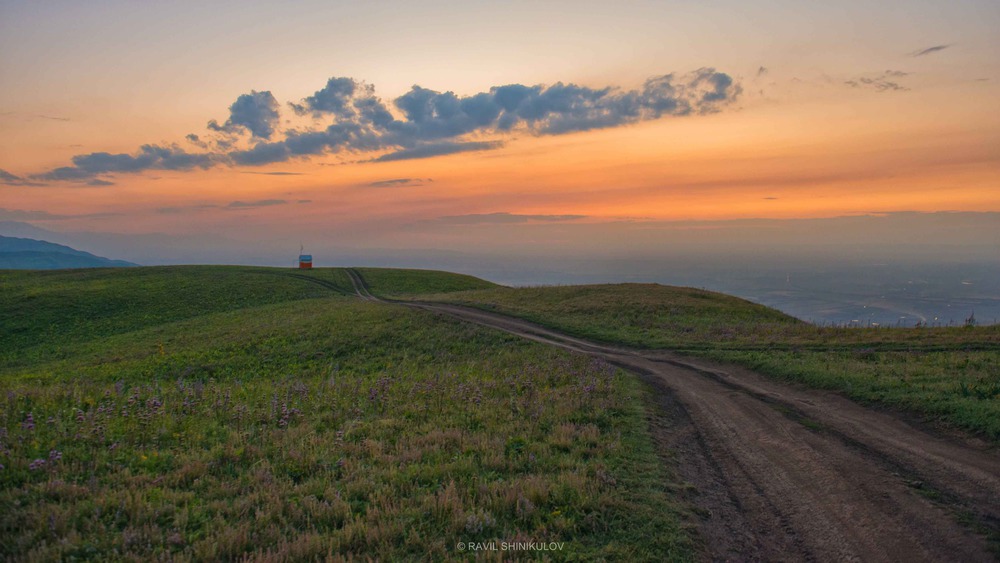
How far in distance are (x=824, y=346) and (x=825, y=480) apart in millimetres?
17022

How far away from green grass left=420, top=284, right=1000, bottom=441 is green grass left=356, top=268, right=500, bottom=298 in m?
25.1

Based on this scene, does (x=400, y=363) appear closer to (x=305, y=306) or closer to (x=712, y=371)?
(x=712, y=371)

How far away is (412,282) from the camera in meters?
74.2

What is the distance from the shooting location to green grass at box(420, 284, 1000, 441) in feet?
44.2

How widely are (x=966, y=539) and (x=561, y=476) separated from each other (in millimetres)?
6071

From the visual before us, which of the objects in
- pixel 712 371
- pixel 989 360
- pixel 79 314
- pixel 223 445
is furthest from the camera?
pixel 79 314

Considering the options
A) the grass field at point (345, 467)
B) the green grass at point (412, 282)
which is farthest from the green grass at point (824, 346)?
the green grass at point (412, 282)

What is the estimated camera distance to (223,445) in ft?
33.5

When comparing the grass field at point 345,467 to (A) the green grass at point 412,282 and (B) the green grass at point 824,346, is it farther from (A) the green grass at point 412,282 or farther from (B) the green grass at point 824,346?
(A) the green grass at point 412,282

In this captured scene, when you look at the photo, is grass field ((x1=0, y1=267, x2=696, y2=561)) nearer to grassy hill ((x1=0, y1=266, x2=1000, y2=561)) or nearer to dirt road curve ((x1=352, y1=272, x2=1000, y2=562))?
grassy hill ((x1=0, y1=266, x2=1000, y2=561))

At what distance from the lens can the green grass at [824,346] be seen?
1348 centimetres

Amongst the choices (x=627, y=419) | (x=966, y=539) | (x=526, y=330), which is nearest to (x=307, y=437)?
(x=627, y=419)

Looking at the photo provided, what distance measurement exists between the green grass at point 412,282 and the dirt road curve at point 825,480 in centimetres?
5410

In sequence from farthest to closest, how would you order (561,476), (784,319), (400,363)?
(784,319) < (400,363) < (561,476)
